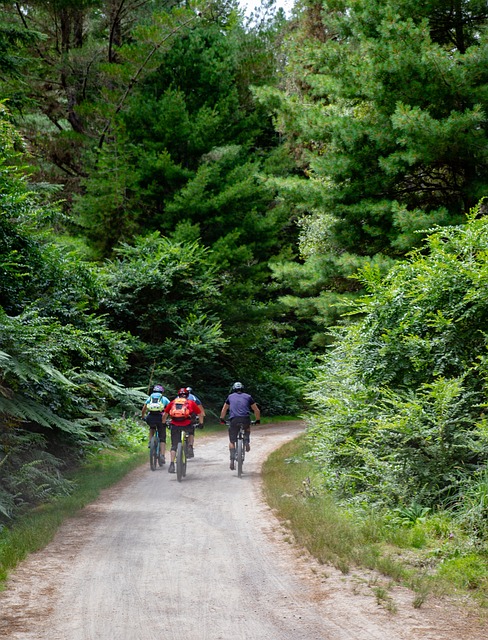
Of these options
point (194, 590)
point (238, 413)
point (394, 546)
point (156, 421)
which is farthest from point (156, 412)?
point (194, 590)

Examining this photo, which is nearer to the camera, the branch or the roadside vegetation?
the roadside vegetation

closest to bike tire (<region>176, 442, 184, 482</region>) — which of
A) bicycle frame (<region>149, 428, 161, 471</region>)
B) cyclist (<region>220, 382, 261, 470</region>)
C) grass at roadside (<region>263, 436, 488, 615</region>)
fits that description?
cyclist (<region>220, 382, 261, 470</region>)

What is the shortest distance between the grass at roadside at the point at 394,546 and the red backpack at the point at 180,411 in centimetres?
414

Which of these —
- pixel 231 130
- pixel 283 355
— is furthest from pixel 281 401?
pixel 231 130

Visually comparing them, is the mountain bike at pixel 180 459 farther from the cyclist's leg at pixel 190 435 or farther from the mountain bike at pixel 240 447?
the mountain bike at pixel 240 447

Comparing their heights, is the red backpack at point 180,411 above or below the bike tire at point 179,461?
above

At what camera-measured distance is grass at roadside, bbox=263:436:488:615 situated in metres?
6.79

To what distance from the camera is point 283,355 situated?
127 feet

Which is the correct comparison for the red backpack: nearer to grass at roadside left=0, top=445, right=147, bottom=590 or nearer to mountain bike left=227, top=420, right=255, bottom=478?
mountain bike left=227, top=420, right=255, bottom=478

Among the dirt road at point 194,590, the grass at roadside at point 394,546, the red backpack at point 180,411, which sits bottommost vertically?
the dirt road at point 194,590

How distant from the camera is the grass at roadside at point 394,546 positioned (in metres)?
6.79

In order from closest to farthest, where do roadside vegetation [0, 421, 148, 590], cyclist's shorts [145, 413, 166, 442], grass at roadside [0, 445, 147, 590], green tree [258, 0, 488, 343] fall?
grass at roadside [0, 445, 147, 590]
roadside vegetation [0, 421, 148, 590]
cyclist's shorts [145, 413, 166, 442]
green tree [258, 0, 488, 343]

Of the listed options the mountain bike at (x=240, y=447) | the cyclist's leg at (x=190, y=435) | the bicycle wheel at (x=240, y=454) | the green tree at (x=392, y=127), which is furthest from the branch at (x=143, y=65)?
the bicycle wheel at (x=240, y=454)

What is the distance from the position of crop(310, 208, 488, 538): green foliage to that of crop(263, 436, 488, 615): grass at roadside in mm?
408
